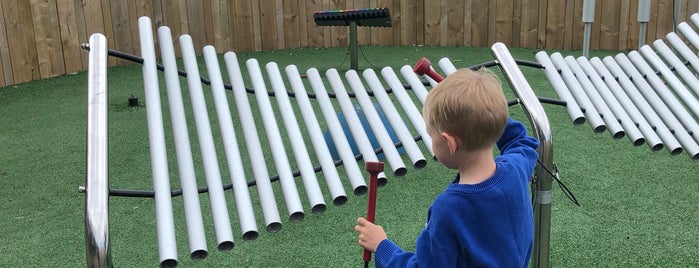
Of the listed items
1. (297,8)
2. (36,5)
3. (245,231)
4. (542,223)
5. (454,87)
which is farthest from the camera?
(297,8)

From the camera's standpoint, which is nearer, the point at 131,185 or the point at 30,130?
the point at 131,185

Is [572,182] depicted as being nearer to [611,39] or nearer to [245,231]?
[245,231]

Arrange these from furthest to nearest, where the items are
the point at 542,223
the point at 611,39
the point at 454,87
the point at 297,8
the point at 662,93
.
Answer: the point at 297,8, the point at 611,39, the point at 662,93, the point at 542,223, the point at 454,87

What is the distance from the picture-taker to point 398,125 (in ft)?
8.20

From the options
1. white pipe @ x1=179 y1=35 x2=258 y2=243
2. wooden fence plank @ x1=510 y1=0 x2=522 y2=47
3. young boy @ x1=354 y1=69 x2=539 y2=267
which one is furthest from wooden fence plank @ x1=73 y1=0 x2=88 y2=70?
young boy @ x1=354 y1=69 x2=539 y2=267

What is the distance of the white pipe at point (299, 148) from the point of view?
203 centimetres

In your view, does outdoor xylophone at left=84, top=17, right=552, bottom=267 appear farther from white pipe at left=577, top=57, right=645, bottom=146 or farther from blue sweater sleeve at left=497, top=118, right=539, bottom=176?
white pipe at left=577, top=57, right=645, bottom=146

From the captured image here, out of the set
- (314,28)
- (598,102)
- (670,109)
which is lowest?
(314,28)

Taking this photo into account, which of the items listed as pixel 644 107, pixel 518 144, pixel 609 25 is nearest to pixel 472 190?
pixel 518 144

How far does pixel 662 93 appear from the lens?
3066 mm

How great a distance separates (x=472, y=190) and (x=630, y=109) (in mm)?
1622

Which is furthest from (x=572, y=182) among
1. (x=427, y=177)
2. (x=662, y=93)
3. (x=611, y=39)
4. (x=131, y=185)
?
(x=611, y=39)

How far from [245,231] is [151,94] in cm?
73

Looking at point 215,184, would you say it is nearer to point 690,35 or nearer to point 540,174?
point 540,174
